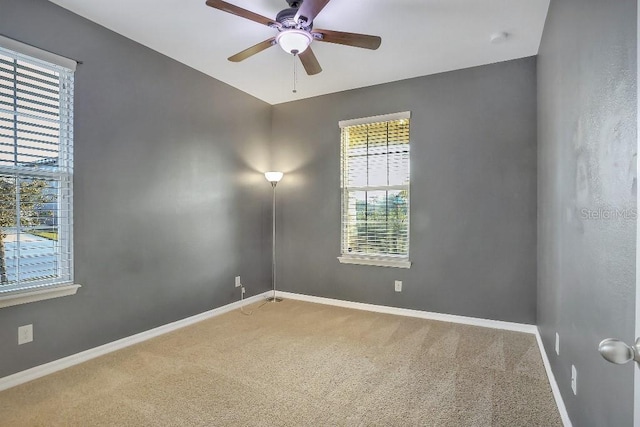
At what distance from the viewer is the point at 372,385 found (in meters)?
2.29

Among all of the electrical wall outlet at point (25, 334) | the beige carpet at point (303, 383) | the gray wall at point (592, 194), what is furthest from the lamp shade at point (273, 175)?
the gray wall at point (592, 194)

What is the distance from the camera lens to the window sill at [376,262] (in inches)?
151

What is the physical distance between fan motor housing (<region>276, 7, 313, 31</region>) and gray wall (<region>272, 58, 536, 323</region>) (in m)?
1.93

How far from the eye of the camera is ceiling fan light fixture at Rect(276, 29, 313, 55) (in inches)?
90.7

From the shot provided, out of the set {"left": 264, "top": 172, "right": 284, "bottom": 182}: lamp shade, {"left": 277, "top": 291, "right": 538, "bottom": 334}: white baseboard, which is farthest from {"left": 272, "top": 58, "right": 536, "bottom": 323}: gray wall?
{"left": 264, "top": 172, "right": 284, "bottom": 182}: lamp shade

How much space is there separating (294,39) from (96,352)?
2.91m

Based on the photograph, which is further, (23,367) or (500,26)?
(500,26)

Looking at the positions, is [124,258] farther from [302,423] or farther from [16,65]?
[302,423]

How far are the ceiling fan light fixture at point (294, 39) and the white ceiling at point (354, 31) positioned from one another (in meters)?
0.33

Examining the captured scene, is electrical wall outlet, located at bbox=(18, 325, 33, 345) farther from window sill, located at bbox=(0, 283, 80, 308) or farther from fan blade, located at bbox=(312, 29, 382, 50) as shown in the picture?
fan blade, located at bbox=(312, 29, 382, 50)

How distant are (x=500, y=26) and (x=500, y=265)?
7.20ft

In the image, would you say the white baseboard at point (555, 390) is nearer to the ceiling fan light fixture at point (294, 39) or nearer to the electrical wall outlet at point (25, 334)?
the ceiling fan light fixture at point (294, 39)

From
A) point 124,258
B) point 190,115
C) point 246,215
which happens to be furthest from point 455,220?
point 124,258

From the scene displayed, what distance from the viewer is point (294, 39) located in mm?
2334
